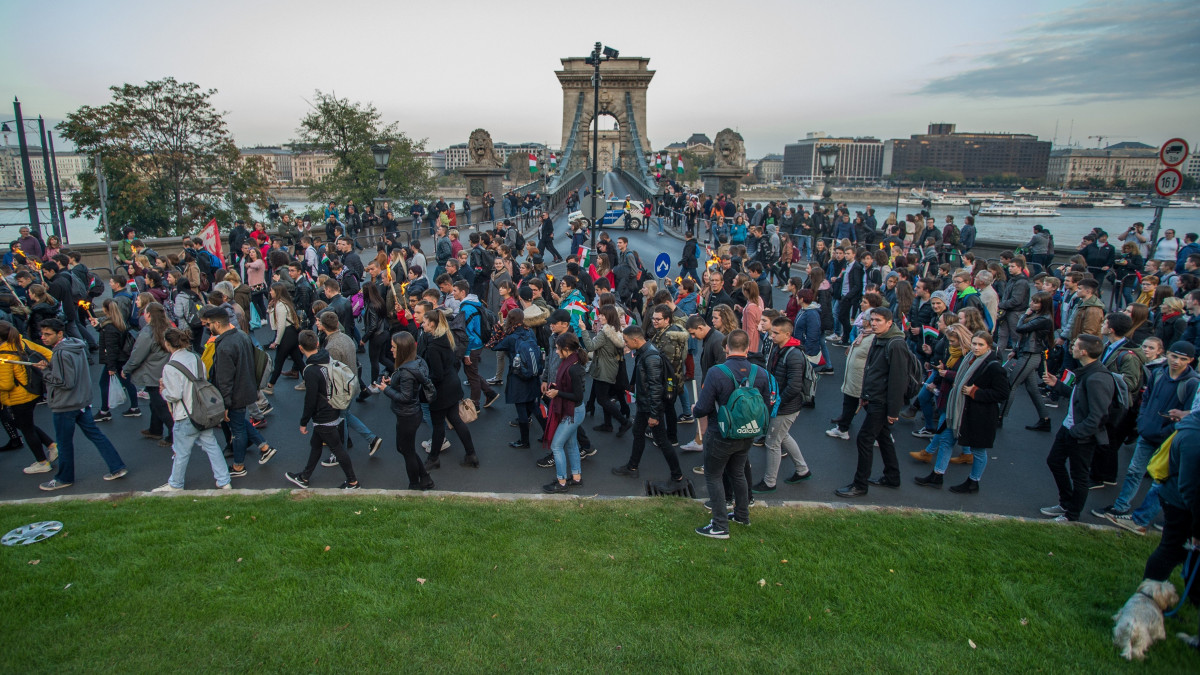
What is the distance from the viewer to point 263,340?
1285cm

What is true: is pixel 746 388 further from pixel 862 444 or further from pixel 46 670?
pixel 46 670

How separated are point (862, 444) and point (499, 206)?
29.8 m

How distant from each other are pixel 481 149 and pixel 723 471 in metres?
30.5

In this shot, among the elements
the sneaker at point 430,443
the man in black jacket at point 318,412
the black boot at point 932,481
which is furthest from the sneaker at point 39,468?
the black boot at point 932,481

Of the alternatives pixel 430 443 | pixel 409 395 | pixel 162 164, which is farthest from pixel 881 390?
pixel 162 164

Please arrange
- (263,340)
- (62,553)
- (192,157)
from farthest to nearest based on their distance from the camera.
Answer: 1. (192,157)
2. (263,340)
3. (62,553)

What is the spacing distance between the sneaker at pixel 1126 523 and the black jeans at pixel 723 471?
10.6 ft

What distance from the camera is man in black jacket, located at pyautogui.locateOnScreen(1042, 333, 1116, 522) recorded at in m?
5.39

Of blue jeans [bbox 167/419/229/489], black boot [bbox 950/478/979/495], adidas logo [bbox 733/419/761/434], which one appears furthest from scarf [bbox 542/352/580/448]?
black boot [bbox 950/478/979/495]

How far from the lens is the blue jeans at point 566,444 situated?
21.2 ft

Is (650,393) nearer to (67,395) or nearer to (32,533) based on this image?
(32,533)

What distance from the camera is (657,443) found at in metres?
6.50

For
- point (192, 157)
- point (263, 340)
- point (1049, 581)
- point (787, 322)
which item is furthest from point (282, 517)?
point (192, 157)

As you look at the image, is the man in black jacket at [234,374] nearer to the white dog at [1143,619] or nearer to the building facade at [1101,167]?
the white dog at [1143,619]
